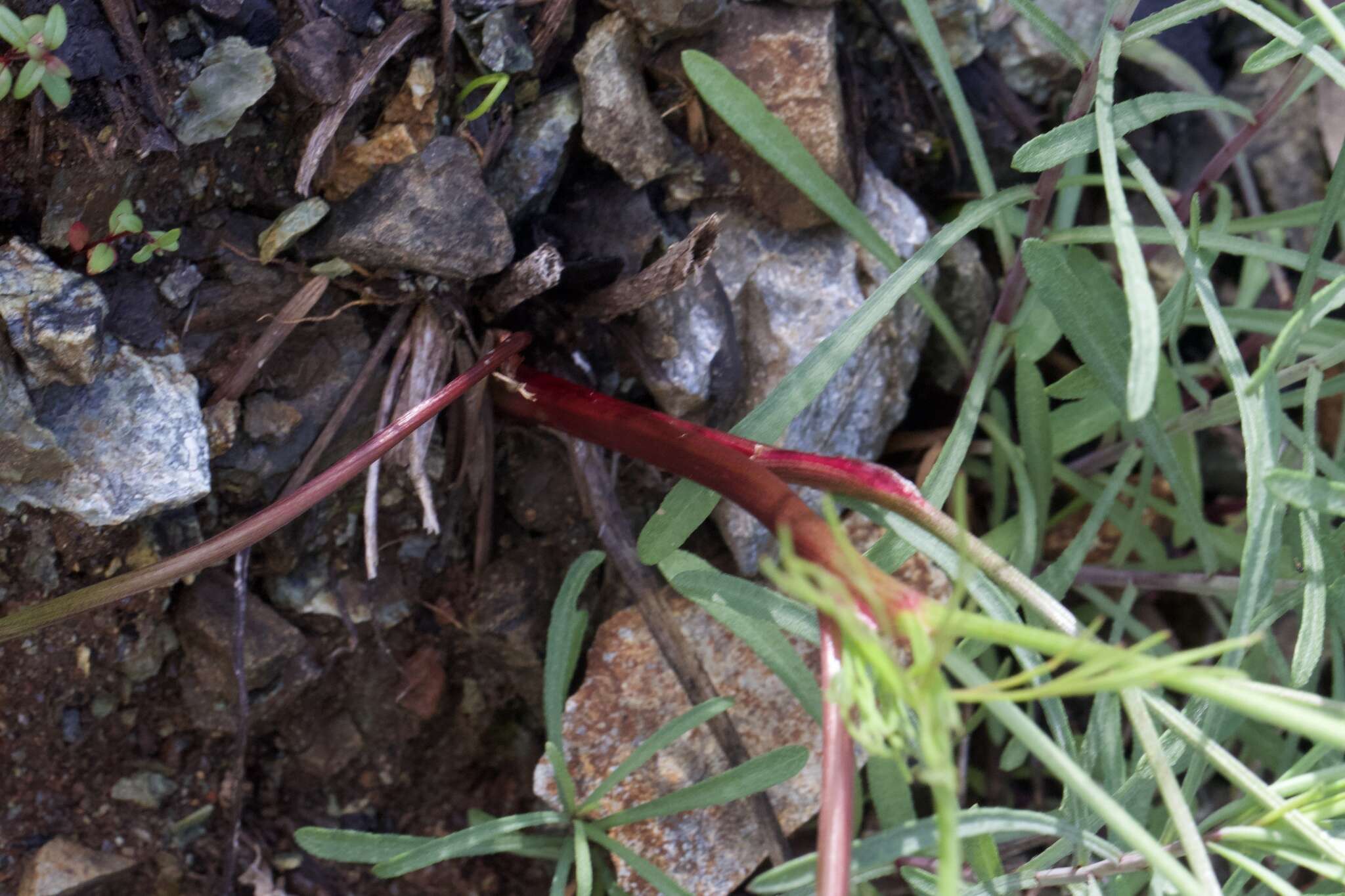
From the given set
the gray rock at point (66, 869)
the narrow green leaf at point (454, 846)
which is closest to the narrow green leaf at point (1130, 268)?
the narrow green leaf at point (454, 846)

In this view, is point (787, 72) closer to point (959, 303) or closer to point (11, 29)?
point (959, 303)

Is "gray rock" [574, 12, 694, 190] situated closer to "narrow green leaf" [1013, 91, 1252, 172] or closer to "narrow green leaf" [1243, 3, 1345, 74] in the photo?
"narrow green leaf" [1013, 91, 1252, 172]

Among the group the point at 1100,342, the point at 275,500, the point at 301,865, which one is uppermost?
the point at 1100,342

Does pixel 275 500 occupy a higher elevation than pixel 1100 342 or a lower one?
lower

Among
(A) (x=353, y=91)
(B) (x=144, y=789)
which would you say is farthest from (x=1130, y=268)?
(B) (x=144, y=789)

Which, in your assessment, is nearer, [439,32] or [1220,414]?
[439,32]

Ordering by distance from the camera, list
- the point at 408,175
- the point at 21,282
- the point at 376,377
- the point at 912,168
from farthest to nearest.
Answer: the point at 912,168 < the point at 376,377 < the point at 408,175 < the point at 21,282

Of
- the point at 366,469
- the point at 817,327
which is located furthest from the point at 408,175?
the point at 817,327

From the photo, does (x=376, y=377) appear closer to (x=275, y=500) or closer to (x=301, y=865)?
(x=275, y=500)
